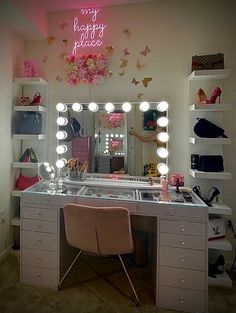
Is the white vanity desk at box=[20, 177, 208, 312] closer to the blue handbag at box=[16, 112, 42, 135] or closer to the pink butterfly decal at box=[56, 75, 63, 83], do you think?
the blue handbag at box=[16, 112, 42, 135]

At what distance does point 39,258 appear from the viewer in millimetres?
1932

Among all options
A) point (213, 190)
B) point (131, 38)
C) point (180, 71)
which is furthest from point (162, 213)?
point (131, 38)

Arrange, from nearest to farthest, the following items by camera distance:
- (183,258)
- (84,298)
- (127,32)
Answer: (183,258)
(84,298)
(127,32)

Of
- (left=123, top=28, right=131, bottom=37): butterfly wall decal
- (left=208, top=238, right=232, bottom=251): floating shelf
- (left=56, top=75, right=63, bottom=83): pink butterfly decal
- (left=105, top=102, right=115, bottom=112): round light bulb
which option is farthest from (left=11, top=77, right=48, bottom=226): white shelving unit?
(left=208, top=238, right=232, bottom=251): floating shelf

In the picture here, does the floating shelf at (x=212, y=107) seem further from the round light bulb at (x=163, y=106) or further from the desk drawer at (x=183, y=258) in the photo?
the desk drawer at (x=183, y=258)

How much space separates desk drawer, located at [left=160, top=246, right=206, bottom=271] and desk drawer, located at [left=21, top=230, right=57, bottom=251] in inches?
35.7

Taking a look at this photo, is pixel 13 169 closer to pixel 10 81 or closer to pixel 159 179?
pixel 10 81

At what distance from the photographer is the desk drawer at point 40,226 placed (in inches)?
74.9

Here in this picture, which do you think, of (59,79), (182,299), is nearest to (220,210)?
(182,299)

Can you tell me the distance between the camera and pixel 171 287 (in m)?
1.72

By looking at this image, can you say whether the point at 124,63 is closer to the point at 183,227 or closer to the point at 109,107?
the point at 109,107

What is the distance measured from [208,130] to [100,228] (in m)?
1.29

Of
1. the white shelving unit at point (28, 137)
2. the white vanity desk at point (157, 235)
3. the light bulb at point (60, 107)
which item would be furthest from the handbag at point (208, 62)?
the white shelving unit at point (28, 137)

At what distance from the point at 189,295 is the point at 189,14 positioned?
2.50 m
